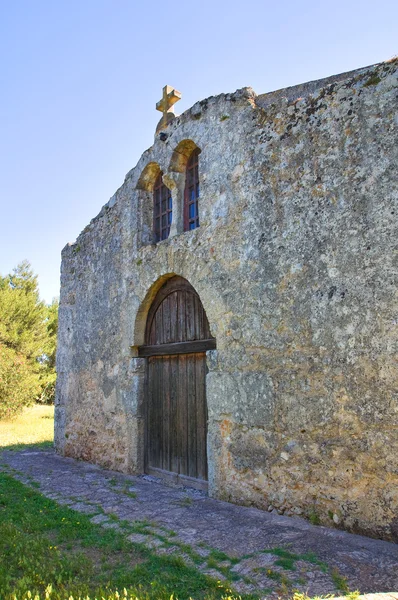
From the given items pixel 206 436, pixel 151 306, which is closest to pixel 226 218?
pixel 151 306

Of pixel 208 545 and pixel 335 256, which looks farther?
pixel 335 256

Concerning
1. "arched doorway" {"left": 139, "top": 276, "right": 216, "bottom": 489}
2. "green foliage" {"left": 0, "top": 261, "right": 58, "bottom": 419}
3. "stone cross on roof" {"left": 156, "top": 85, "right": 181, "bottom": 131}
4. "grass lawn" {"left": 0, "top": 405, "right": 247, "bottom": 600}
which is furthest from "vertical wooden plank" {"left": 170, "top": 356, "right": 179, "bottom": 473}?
"green foliage" {"left": 0, "top": 261, "right": 58, "bottom": 419}

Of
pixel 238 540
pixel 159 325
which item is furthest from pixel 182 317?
pixel 238 540

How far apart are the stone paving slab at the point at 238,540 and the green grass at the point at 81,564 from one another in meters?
0.17

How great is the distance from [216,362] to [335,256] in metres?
1.82

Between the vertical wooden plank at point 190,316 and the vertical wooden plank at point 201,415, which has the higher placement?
the vertical wooden plank at point 190,316

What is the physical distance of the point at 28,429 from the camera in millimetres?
12578

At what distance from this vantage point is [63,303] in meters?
8.84

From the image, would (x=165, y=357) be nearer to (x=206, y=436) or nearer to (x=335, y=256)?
(x=206, y=436)

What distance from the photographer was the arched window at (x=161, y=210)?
669cm

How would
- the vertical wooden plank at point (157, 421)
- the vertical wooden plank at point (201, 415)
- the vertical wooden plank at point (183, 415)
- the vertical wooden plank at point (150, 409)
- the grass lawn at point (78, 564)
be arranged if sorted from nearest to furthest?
1. the grass lawn at point (78, 564)
2. the vertical wooden plank at point (201, 415)
3. the vertical wooden plank at point (183, 415)
4. the vertical wooden plank at point (157, 421)
5. the vertical wooden plank at point (150, 409)

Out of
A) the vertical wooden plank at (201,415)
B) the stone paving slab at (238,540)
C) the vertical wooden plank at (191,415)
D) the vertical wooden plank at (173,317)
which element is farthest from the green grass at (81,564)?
the vertical wooden plank at (173,317)

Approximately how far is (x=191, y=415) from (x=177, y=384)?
0.49m

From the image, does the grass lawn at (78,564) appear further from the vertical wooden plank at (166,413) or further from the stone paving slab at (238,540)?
the vertical wooden plank at (166,413)
